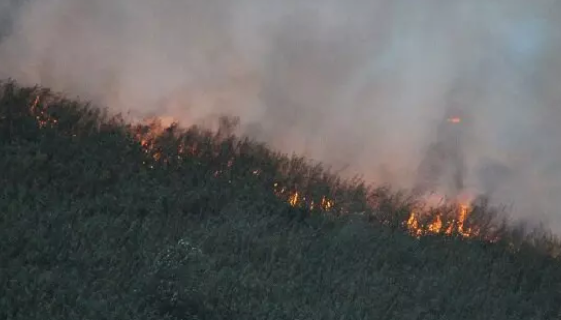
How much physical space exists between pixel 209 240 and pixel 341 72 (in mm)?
2886

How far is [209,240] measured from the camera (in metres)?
4.77

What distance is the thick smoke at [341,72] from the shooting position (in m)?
6.37

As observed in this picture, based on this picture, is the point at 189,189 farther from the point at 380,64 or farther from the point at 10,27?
the point at 380,64

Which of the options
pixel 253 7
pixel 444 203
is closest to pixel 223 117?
pixel 253 7

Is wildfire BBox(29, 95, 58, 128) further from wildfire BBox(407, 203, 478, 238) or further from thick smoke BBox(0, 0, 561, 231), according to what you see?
wildfire BBox(407, 203, 478, 238)

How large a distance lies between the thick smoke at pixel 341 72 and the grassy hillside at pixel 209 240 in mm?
462

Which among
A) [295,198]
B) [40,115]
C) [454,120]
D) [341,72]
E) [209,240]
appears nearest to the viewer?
[209,240]

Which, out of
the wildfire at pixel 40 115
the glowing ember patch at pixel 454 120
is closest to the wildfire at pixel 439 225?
the glowing ember patch at pixel 454 120

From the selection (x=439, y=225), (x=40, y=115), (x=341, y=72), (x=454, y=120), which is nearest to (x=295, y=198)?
(x=439, y=225)

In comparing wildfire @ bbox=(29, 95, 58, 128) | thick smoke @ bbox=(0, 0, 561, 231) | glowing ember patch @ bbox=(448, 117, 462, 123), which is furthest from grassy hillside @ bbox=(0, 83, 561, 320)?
glowing ember patch @ bbox=(448, 117, 462, 123)

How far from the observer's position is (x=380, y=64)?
23.7 ft

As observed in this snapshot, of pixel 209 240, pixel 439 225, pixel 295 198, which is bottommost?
pixel 209 240

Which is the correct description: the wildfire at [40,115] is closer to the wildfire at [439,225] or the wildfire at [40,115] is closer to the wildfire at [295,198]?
the wildfire at [295,198]

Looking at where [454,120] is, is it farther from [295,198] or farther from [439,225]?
[295,198]
